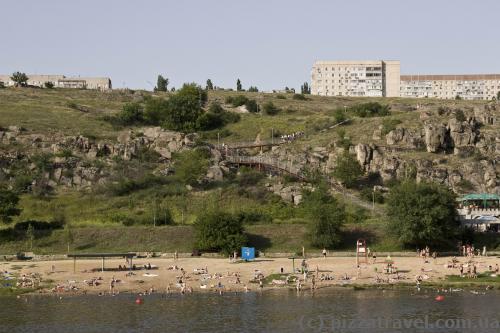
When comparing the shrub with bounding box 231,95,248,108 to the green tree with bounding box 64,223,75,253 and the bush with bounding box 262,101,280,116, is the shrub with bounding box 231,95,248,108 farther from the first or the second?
the green tree with bounding box 64,223,75,253

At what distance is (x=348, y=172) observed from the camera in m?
108

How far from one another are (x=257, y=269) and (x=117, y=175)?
4098 cm

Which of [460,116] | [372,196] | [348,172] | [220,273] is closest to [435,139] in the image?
[460,116]

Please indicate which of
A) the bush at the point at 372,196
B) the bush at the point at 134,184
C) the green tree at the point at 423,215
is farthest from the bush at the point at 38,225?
the green tree at the point at 423,215

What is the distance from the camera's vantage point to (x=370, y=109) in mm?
146250

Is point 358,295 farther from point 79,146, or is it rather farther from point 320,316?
point 79,146

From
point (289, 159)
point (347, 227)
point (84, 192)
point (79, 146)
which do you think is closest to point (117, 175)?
point (84, 192)

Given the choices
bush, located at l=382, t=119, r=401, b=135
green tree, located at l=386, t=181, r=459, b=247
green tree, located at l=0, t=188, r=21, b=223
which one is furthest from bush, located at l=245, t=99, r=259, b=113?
green tree, located at l=386, t=181, r=459, b=247

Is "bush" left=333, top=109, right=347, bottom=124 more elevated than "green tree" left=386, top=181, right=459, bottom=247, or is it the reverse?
"bush" left=333, top=109, right=347, bottom=124

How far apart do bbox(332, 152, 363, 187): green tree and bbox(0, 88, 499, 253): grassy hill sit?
7340mm

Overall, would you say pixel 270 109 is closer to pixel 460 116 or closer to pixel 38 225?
pixel 460 116

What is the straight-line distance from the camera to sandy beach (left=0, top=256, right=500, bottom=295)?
71.4m

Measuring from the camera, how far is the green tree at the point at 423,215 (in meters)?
83.8

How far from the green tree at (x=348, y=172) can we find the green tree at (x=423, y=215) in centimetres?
2063
